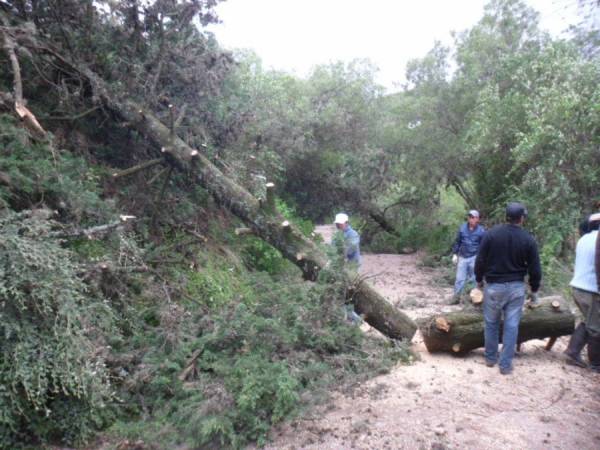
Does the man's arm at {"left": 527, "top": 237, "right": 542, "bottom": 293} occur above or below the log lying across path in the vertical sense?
above

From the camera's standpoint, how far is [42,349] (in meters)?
4.21

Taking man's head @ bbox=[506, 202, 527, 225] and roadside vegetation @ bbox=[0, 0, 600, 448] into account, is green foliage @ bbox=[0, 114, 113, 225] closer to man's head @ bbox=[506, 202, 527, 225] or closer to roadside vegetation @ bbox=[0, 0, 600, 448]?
roadside vegetation @ bbox=[0, 0, 600, 448]

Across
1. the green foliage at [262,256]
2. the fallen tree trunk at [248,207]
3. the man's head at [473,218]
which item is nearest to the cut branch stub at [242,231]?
the fallen tree trunk at [248,207]

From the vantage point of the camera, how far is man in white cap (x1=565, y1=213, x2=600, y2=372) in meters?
5.30

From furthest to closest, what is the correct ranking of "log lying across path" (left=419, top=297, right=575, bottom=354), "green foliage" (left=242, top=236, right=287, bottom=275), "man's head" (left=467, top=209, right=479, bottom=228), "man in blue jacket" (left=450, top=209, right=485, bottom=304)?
"green foliage" (left=242, top=236, right=287, bottom=275), "man in blue jacket" (left=450, top=209, right=485, bottom=304), "man's head" (left=467, top=209, right=479, bottom=228), "log lying across path" (left=419, top=297, right=575, bottom=354)

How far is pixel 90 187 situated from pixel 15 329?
285 centimetres

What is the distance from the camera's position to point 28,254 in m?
4.22

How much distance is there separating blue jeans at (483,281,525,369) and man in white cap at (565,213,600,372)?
2.66 feet

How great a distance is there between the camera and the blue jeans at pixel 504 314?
5.14 meters

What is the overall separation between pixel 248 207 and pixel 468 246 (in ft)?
13.0

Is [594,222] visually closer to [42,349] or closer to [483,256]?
[483,256]

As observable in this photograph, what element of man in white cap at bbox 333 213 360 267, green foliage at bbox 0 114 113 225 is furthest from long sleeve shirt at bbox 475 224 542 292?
green foliage at bbox 0 114 113 225

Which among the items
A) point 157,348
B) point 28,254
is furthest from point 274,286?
point 28,254

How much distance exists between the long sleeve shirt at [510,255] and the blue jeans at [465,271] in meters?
3.29
